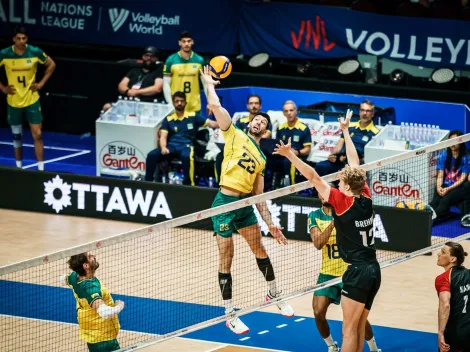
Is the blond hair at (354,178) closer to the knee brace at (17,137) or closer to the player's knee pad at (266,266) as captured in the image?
the player's knee pad at (266,266)

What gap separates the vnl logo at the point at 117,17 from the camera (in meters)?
24.8

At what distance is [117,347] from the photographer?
482 inches

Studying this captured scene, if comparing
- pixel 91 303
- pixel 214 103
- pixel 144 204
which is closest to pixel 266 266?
pixel 214 103

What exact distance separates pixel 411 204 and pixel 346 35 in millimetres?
5441

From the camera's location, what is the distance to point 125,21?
2483cm

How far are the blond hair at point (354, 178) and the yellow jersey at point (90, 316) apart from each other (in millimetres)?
2592

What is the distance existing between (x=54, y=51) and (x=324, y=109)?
22.4 ft

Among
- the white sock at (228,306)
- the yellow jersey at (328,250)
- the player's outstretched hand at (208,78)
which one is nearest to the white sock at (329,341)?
the yellow jersey at (328,250)

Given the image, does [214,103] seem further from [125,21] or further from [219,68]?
[125,21]

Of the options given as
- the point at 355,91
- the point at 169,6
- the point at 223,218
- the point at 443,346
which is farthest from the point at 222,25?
the point at 443,346

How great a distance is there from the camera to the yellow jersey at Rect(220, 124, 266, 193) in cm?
1391

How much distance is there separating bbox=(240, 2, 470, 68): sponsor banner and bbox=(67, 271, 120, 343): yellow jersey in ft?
39.1

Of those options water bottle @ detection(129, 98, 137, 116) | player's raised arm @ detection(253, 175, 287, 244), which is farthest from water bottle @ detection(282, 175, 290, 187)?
player's raised arm @ detection(253, 175, 287, 244)

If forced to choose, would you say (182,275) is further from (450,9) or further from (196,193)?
(450,9)
